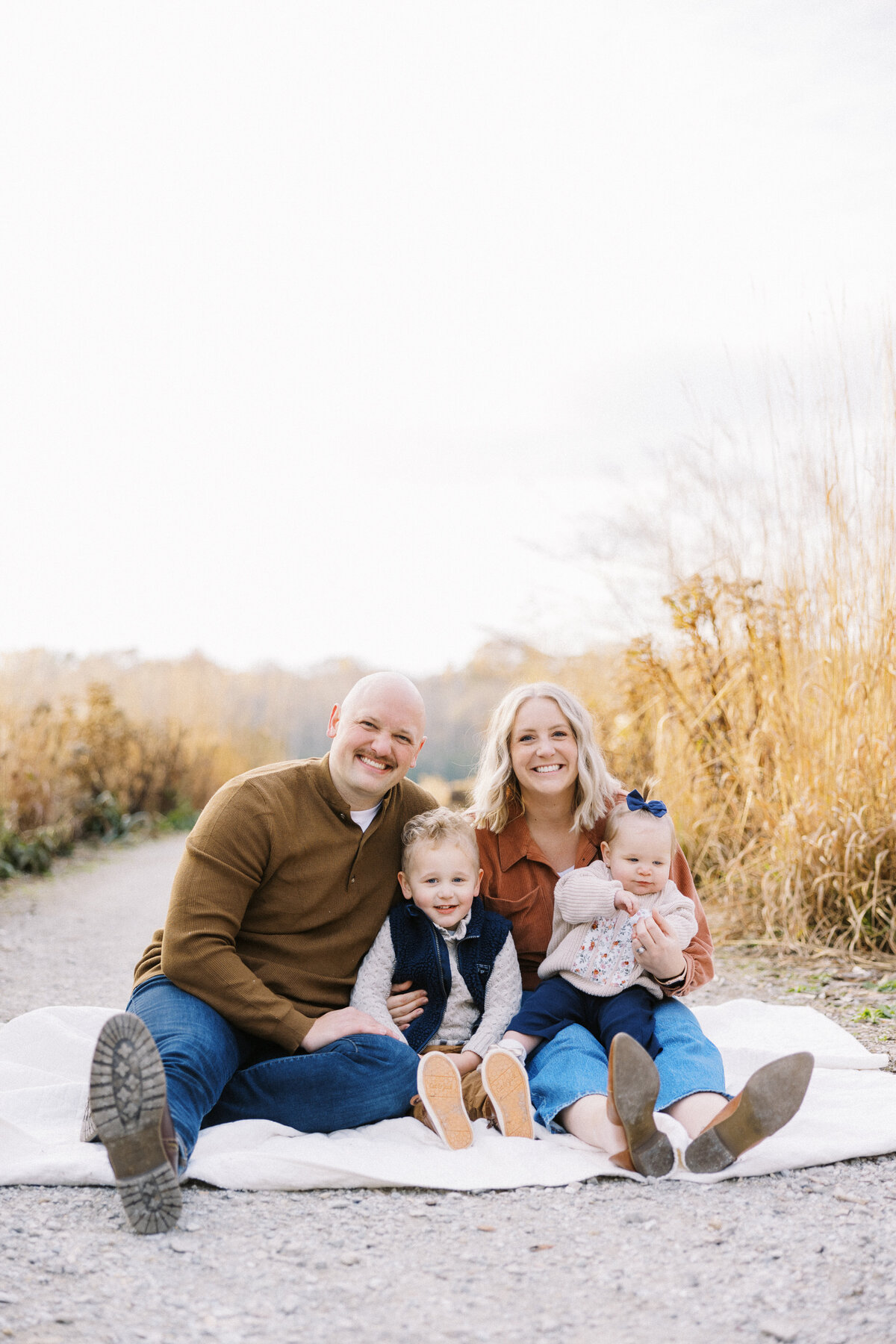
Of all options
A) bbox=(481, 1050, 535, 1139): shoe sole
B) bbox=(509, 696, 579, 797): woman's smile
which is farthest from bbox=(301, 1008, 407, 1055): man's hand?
bbox=(509, 696, 579, 797): woman's smile

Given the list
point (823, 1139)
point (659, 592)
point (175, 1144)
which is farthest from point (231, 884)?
point (659, 592)

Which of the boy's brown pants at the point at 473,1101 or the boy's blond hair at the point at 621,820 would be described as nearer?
the boy's brown pants at the point at 473,1101

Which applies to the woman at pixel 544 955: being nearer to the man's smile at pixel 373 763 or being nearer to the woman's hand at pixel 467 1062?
the woman's hand at pixel 467 1062

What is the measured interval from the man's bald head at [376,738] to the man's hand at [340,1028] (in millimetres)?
532

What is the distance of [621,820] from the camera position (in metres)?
2.92

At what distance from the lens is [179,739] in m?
11.0

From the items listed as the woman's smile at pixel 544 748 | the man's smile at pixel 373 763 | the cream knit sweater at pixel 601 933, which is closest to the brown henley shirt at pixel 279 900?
the man's smile at pixel 373 763

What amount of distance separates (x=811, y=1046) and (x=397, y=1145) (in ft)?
4.51

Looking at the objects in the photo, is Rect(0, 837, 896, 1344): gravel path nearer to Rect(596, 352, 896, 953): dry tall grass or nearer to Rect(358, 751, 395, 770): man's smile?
Rect(358, 751, 395, 770): man's smile

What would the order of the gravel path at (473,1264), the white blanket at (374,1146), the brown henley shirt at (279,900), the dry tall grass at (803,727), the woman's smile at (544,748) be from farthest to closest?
1. the dry tall grass at (803,727)
2. the woman's smile at (544,748)
3. the brown henley shirt at (279,900)
4. the white blanket at (374,1146)
5. the gravel path at (473,1264)

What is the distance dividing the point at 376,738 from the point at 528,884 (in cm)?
62

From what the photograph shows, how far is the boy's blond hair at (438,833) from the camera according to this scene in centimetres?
287

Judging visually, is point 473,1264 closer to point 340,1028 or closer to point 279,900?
point 340,1028

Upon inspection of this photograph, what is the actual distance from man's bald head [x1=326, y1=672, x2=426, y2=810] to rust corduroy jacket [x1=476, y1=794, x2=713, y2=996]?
395 millimetres
